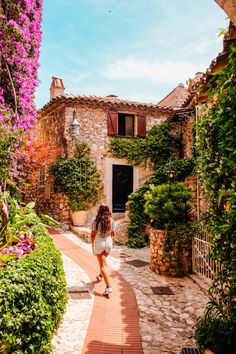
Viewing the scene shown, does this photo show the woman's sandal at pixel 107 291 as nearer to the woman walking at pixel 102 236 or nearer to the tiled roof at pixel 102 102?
the woman walking at pixel 102 236

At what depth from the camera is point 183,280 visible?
632 cm

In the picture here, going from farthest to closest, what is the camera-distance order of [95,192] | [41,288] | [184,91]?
1. [184,91]
2. [95,192]
3. [41,288]

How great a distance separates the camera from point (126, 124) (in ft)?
46.5

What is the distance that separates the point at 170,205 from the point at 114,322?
3172 mm

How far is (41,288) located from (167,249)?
4.11 metres

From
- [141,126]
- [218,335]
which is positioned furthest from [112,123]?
[218,335]

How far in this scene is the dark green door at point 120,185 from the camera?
45.8 ft

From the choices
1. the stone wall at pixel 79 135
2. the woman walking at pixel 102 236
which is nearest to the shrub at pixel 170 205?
the woman walking at pixel 102 236

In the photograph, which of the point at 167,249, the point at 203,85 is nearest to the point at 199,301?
the point at 167,249

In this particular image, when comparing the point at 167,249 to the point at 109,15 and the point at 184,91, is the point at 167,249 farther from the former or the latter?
the point at 184,91

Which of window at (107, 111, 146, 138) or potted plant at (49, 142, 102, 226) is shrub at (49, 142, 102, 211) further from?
window at (107, 111, 146, 138)

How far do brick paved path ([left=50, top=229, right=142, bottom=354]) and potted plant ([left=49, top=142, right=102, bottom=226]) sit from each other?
221 inches

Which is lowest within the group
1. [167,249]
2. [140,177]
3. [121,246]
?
[121,246]

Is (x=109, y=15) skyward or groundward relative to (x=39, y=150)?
skyward
